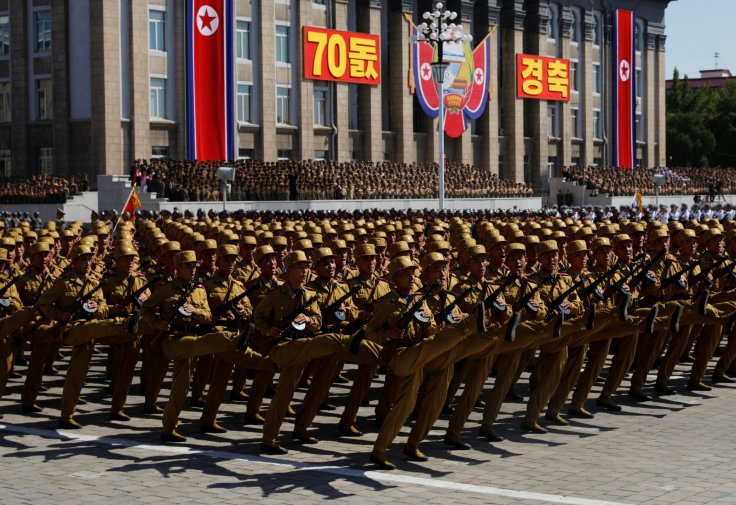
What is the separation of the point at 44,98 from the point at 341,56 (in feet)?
45.6

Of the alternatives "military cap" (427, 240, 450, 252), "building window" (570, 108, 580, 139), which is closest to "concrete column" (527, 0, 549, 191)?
"building window" (570, 108, 580, 139)

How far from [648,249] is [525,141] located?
190 ft

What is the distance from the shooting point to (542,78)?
74562 mm

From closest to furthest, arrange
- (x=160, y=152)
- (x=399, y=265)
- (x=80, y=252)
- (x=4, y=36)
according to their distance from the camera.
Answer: (x=399, y=265) → (x=80, y=252) → (x=160, y=152) → (x=4, y=36)

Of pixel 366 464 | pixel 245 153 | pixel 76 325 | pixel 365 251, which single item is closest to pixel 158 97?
pixel 245 153

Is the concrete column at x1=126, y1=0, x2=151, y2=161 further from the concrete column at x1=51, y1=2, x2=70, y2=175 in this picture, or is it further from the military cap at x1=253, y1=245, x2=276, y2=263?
the military cap at x1=253, y1=245, x2=276, y2=263

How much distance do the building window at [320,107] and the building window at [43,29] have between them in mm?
13201

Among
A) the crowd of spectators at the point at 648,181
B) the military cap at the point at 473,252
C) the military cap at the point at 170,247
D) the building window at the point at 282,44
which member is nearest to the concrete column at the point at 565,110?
the crowd of spectators at the point at 648,181

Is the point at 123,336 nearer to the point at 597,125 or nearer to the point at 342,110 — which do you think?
the point at 342,110

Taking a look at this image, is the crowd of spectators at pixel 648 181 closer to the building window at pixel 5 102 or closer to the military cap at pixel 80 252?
the building window at pixel 5 102

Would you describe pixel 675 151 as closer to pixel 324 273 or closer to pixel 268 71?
pixel 268 71

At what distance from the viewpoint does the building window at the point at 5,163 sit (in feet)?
182

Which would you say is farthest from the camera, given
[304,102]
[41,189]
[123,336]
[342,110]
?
[342,110]

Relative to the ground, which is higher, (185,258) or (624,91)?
(624,91)
